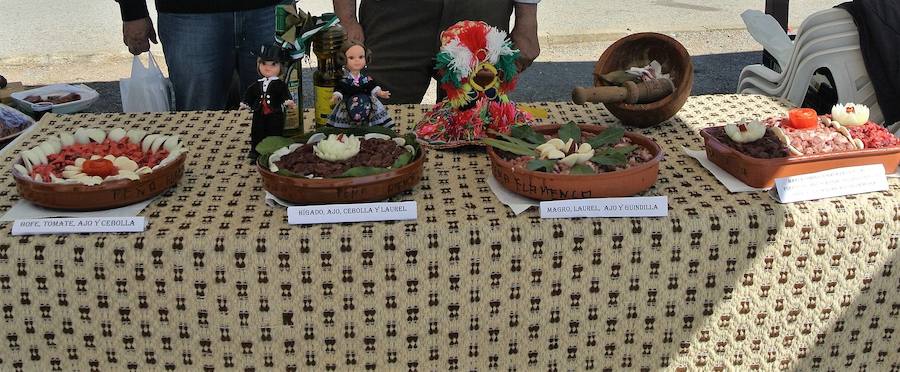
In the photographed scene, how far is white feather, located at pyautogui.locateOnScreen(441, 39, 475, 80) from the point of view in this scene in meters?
1.56

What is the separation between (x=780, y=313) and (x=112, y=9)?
18.7 feet

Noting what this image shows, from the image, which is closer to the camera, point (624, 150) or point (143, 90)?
point (624, 150)

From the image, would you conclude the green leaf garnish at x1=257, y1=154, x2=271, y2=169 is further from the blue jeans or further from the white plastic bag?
the white plastic bag

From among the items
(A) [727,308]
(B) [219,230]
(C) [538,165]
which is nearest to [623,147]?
(C) [538,165]

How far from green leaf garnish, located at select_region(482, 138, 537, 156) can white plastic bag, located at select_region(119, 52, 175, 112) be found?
1218 millimetres

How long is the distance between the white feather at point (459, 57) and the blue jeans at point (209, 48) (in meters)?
0.79

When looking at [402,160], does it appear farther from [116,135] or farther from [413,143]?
[116,135]

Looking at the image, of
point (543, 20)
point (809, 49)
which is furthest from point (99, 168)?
point (543, 20)

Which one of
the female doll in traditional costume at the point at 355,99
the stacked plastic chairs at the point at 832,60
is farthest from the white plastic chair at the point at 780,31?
the female doll in traditional costume at the point at 355,99

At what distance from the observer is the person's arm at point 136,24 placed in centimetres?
225

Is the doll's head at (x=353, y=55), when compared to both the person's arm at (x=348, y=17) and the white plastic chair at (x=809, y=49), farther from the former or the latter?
the white plastic chair at (x=809, y=49)

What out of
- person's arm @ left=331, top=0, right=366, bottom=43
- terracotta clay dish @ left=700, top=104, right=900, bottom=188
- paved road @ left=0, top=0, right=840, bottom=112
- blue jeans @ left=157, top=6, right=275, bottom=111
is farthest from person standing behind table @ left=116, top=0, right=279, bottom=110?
paved road @ left=0, top=0, right=840, bottom=112

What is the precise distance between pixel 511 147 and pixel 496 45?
0.87 feet

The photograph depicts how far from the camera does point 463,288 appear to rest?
1.29 metres
